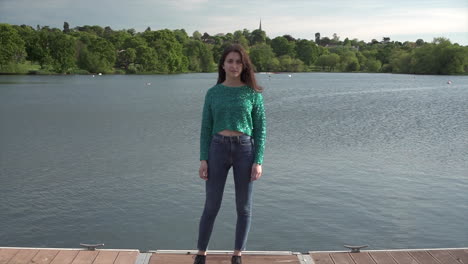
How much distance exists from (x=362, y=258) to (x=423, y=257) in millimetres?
597

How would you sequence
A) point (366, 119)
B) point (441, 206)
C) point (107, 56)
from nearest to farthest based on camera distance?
1. point (441, 206)
2. point (366, 119)
3. point (107, 56)

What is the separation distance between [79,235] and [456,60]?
97.6 metres

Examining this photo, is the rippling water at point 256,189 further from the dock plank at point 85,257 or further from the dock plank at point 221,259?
the dock plank at point 221,259

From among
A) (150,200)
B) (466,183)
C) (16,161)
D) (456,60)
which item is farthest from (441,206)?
(456,60)

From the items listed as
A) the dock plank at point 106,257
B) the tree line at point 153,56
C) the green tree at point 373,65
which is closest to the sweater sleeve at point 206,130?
the dock plank at point 106,257

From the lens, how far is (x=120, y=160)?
13305mm

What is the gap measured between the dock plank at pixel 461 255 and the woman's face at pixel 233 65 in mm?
2802

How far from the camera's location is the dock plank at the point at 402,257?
14.7ft

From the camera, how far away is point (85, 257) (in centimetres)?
448

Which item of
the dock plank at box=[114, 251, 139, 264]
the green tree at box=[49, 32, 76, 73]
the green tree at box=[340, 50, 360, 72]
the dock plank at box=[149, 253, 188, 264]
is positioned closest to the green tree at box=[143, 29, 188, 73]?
the green tree at box=[49, 32, 76, 73]

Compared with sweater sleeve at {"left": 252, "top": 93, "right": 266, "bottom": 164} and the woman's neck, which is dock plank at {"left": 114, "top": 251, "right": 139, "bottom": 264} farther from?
the woman's neck

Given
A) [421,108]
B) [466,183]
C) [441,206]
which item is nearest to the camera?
[441,206]

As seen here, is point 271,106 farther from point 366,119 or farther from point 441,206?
point 441,206

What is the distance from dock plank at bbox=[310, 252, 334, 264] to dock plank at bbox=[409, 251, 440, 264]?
834 mm
